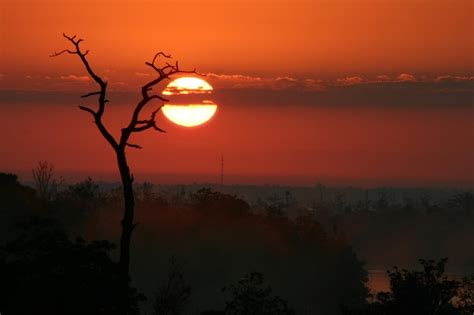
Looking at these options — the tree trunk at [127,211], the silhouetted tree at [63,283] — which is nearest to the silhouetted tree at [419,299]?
the tree trunk at [127,211]

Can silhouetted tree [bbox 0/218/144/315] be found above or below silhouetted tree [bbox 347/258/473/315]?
above

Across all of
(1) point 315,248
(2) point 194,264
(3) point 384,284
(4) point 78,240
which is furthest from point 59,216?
(4) point 78,240

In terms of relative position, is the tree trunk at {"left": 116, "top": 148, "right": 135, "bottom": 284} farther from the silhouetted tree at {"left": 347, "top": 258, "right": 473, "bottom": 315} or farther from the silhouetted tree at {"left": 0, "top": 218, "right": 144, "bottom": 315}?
the silhouetted tree at {"left": 347, "top": 258, "right": 473, "bottom": 315}

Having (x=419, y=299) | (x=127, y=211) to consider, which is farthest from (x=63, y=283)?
(x=419, y=299)

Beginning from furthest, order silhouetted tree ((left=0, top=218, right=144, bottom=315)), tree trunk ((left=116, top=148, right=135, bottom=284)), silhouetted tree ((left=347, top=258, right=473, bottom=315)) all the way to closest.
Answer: silhouetted tree ((left=347, top=258, right=473, bottom=315)) → tree trunk ((left=116, top=148, right=135, bottom=284)) → silhouetted tree ((left=0, top=218, right=144, bottom=315))

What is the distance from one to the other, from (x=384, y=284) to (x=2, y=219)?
291 ft

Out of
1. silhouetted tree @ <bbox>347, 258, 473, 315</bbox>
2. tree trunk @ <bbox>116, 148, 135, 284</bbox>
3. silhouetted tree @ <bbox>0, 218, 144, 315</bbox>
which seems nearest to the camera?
silhouetted tree @ <bbox>0, 218, 144, 315</bbox>

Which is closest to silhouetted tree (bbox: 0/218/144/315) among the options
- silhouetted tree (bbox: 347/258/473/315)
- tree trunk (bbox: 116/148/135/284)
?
tree trunk (bbox: 116/148/135/284)

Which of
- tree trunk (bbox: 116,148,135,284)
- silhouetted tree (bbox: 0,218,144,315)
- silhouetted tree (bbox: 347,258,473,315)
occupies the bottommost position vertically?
silhouetted tree (bbox: 347,258,473,315)

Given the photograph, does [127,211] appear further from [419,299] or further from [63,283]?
[419,299]

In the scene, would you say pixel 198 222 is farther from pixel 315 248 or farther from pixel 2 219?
pixel 2 219

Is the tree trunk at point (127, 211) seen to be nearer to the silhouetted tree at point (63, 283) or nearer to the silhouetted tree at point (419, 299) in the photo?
the silhouetted tree at point (63, 283)

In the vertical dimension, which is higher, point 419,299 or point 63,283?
point 63,283

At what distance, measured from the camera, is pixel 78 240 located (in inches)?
1329
